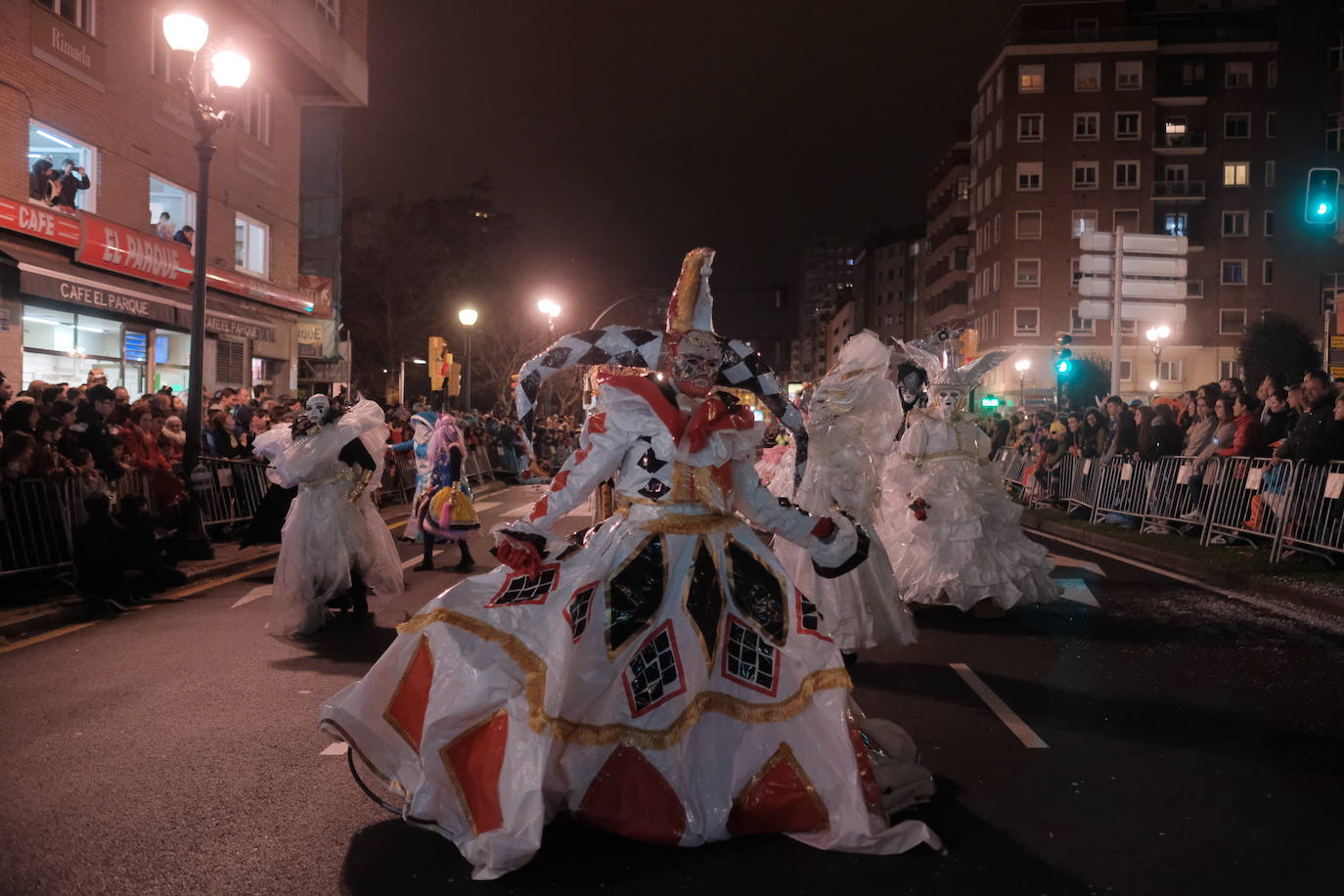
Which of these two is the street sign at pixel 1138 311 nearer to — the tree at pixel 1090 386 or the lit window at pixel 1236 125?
the tree at pixel 1090 386

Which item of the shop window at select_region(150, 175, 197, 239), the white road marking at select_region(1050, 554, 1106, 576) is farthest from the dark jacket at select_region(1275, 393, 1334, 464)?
the shop window at select_region(150, 175, 197, 239)

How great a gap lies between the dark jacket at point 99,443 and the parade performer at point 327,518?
3613 mm

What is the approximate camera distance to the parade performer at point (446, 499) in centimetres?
1246

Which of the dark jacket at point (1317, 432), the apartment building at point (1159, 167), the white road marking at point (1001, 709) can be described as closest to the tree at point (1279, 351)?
the apartment building at point (1159, 167)

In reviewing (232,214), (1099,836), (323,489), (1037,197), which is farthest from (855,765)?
(1037,197)

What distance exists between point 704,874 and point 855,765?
27.8 inches

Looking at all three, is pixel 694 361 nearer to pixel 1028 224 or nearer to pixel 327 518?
pixel 327 518

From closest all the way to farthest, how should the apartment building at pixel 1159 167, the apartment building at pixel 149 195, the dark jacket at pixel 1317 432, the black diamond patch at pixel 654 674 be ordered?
the black diamond patch at pixel 654 674 → the dark jacket at pixel 1317 432 → the apartment building at pixel 149 195 → the apartment building at pixel 1159 167

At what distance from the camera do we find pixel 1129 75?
66.0 metres

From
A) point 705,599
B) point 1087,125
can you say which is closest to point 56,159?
point 705,599

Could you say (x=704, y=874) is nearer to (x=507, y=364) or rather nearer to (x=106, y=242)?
(x=106, y=242)

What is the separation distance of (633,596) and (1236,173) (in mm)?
72603

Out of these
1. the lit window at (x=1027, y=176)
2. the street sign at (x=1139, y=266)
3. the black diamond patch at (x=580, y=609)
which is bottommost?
the black diamond patch at (x=580, y=609)

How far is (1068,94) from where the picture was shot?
66312 mm
